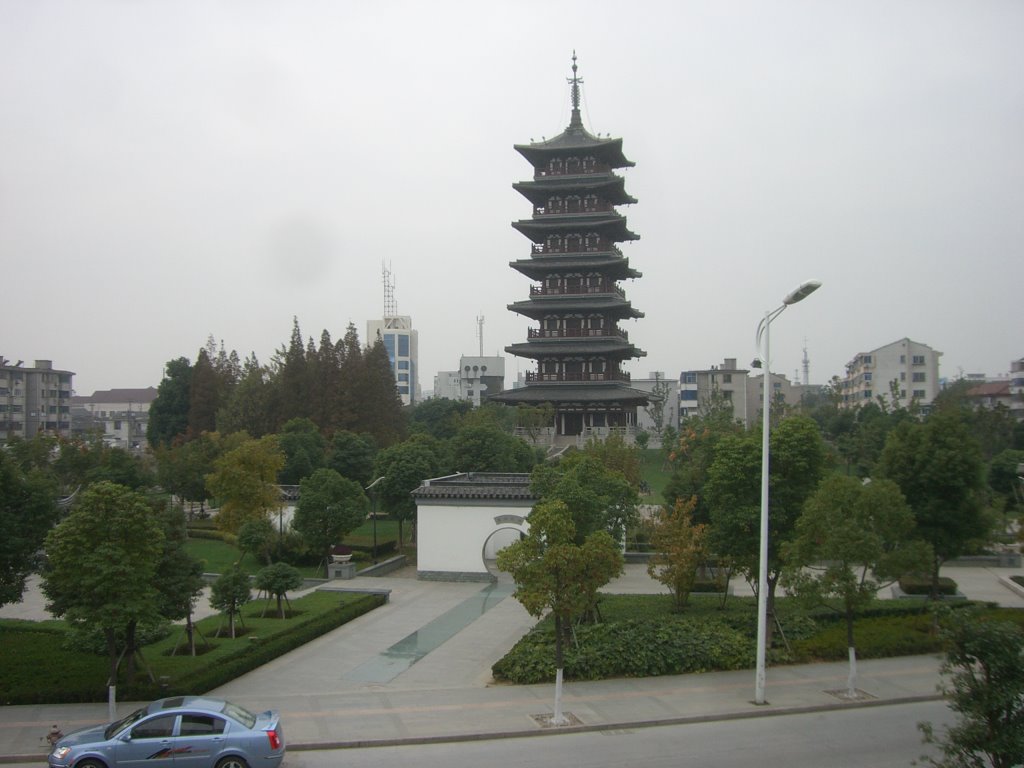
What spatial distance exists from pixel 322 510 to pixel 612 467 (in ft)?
44.1

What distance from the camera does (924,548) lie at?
17.2 metres

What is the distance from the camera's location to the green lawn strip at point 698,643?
1540 cm

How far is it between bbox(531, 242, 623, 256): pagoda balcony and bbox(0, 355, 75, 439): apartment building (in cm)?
3758

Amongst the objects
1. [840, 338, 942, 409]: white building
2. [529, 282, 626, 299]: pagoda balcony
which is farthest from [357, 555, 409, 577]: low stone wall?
[840, 338, 942, 409]: white building

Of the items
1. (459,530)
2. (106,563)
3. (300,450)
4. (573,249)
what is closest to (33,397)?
(300,450)

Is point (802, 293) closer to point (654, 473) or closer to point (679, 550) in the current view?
point (679, 550)

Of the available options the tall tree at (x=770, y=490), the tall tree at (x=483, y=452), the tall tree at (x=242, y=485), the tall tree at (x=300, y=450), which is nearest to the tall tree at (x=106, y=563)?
the tall tree at (x=770, y=490)

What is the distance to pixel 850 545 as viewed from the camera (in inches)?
567

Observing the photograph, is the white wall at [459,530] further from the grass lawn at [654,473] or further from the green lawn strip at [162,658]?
the grass lawn at [654,473]

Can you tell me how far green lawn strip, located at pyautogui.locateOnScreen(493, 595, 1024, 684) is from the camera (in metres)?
15.4

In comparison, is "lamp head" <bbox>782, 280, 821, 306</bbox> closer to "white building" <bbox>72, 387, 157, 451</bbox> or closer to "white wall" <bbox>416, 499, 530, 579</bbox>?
"white wall" <bbox>416, 499, 530, 579</bbox>

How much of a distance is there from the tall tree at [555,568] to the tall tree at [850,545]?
3.58m

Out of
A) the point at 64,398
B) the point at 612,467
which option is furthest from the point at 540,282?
the point at 64,398

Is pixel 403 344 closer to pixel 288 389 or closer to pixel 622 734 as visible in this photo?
pixel 288 389
